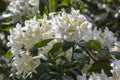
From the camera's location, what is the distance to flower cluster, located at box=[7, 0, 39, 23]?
381 cm

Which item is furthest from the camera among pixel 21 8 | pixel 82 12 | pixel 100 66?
pixel 82 12

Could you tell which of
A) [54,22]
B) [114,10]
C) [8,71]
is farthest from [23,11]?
[114,10]

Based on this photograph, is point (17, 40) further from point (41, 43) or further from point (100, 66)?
→ point (100, 66)

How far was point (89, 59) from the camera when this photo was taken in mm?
2637

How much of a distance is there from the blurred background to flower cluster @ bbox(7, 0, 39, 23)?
98 millimetres

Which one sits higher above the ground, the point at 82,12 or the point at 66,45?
the point at 66,45

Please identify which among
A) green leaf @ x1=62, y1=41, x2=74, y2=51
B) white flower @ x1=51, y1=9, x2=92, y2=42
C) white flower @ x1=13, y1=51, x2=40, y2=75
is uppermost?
white flower @ x1=51, y1=9, x2=92, y2=42

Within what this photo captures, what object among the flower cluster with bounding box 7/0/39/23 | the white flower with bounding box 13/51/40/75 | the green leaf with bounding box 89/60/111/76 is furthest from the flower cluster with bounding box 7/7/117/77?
the flower cluster with bounding box 7/0/39/23

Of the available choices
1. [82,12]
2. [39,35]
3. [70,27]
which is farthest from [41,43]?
[82,12]

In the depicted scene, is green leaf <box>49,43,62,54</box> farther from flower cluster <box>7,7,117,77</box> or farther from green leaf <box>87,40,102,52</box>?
green leaf <box>87,40,102,52</box>

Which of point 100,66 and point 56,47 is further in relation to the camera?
point 100,66

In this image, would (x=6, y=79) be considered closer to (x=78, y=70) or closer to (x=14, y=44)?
(x=14, y=44)

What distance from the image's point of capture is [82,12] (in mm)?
4754

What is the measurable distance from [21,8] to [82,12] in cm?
109
